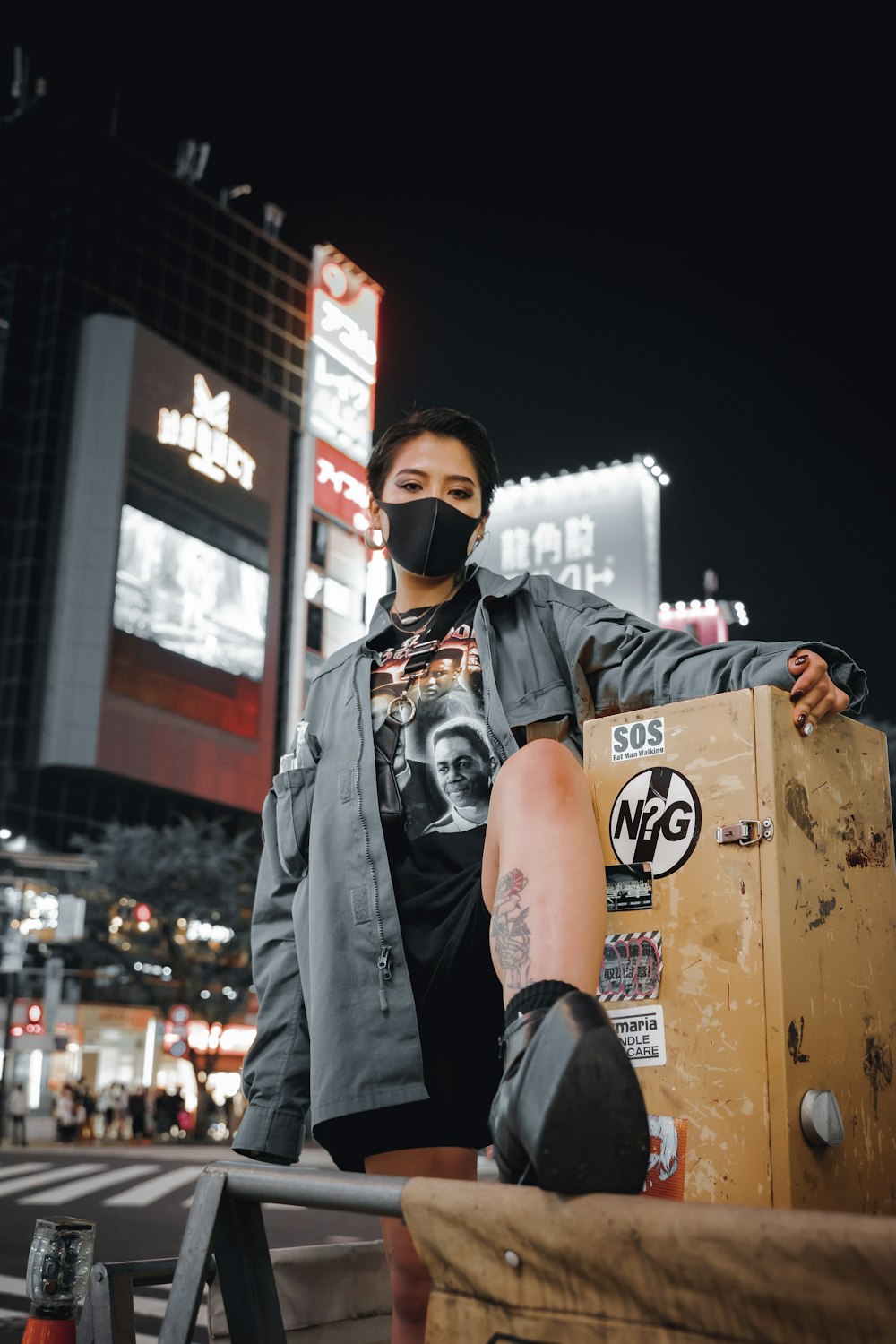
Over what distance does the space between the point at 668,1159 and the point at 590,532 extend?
22.7 m

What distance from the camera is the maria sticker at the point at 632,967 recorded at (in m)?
2.00

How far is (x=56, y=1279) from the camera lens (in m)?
1.83

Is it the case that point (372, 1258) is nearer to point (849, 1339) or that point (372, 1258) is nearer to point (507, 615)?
point (507, 615)

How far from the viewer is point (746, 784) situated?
1.95 meters

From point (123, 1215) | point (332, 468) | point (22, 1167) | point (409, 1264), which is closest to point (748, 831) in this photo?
point (409, 1264)


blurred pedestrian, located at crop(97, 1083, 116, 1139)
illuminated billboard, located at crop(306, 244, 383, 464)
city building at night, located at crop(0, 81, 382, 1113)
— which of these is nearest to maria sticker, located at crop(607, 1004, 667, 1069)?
blurred pedestrian, located at crop(97, 1083, 116, 1139)

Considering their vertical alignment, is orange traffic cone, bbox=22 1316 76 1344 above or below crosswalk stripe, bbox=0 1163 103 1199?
above

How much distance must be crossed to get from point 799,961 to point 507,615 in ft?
2.78

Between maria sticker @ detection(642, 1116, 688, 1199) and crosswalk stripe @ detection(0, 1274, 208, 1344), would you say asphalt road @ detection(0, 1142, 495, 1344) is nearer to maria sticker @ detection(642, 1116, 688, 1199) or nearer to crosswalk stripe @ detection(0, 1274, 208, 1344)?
crosswalk stripe @ detection(0, 1274, 208, 1344)

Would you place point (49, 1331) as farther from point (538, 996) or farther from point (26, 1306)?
point (26, 1306)

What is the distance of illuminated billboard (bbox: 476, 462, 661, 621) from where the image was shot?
23281 mm

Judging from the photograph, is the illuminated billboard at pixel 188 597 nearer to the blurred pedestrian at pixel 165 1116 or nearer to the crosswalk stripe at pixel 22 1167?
the blurred pedestrian at pixel 165 1116

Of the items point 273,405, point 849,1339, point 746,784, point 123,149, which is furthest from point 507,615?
point 123,149

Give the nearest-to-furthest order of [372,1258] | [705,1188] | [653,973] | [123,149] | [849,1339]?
[849,1339] → [705,1188] → [653,973] → [372,1258] → [123,149]
